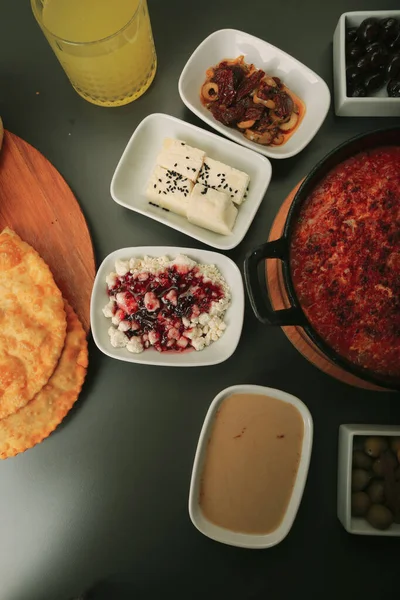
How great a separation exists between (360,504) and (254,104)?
54.2 inches

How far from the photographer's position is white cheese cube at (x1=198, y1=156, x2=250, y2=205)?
1.62m

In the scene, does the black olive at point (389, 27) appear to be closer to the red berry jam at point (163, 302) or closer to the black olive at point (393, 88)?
the black olive at point (393, 88)

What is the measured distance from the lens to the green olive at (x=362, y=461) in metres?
1.51

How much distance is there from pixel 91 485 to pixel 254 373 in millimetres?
683

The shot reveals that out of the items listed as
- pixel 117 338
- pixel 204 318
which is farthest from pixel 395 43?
pixel 117 338

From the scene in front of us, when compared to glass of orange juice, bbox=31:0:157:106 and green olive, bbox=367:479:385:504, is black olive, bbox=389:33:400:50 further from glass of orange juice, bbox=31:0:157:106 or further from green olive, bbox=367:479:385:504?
green olive, bbox=367:479:385:504

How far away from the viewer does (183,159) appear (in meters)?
1.65

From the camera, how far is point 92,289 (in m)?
1.64

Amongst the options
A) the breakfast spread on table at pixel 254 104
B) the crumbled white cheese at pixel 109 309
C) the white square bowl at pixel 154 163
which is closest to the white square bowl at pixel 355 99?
the breakfast spread on table at pixel 254 104

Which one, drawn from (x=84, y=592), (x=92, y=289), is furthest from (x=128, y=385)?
(x=84, y=592)

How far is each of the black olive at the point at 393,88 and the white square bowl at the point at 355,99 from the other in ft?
0.10

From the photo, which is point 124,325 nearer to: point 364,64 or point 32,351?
point 32,351

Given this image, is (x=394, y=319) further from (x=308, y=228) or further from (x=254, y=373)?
(x=254, y=373)

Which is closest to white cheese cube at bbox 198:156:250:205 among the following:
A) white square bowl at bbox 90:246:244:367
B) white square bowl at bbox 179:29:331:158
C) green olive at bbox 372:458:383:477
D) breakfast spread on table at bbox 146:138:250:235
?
breakfast spread on table at bbox 146:138:250:235
